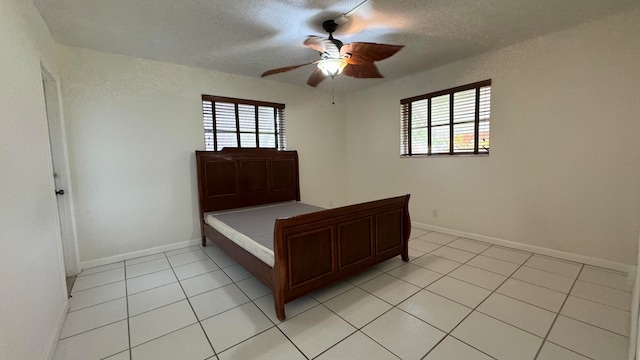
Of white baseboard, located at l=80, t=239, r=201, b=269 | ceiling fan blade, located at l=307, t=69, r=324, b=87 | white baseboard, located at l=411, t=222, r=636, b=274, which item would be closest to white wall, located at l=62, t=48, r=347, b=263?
white baseboard, located at l=80, t=239, r=201, b=269

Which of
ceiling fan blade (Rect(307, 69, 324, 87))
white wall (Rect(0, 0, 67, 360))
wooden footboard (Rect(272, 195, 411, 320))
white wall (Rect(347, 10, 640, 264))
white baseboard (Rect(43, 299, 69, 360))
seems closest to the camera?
white wall (Rect(0, 0, 67, 360))

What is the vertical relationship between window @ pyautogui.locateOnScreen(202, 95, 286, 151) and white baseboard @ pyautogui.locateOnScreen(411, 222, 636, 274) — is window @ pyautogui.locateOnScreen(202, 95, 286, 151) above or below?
above

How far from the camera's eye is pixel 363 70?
2.86 m

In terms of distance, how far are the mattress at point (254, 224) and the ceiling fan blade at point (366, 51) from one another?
1.89 meters

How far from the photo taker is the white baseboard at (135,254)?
10.4ft

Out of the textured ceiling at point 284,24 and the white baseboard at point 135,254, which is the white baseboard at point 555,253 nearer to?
Answer: the textured ceiling at point 284,24

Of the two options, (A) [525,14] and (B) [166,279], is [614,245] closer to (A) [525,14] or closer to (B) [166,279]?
(A) [525,14]

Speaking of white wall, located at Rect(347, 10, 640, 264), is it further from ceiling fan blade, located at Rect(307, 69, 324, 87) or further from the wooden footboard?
ceiling fan blade, located at Rect(307, 69, 324, 87)

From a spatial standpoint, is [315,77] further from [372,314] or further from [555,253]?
[555,253]

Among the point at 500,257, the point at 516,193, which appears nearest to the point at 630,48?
the point at 516,193

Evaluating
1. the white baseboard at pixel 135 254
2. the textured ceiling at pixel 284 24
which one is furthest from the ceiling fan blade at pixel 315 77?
the white baseboard at pixel 135 254

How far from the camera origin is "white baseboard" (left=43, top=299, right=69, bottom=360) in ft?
5.57

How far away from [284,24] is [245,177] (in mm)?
2288

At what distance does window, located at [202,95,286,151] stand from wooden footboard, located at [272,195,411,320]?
8.10ft
